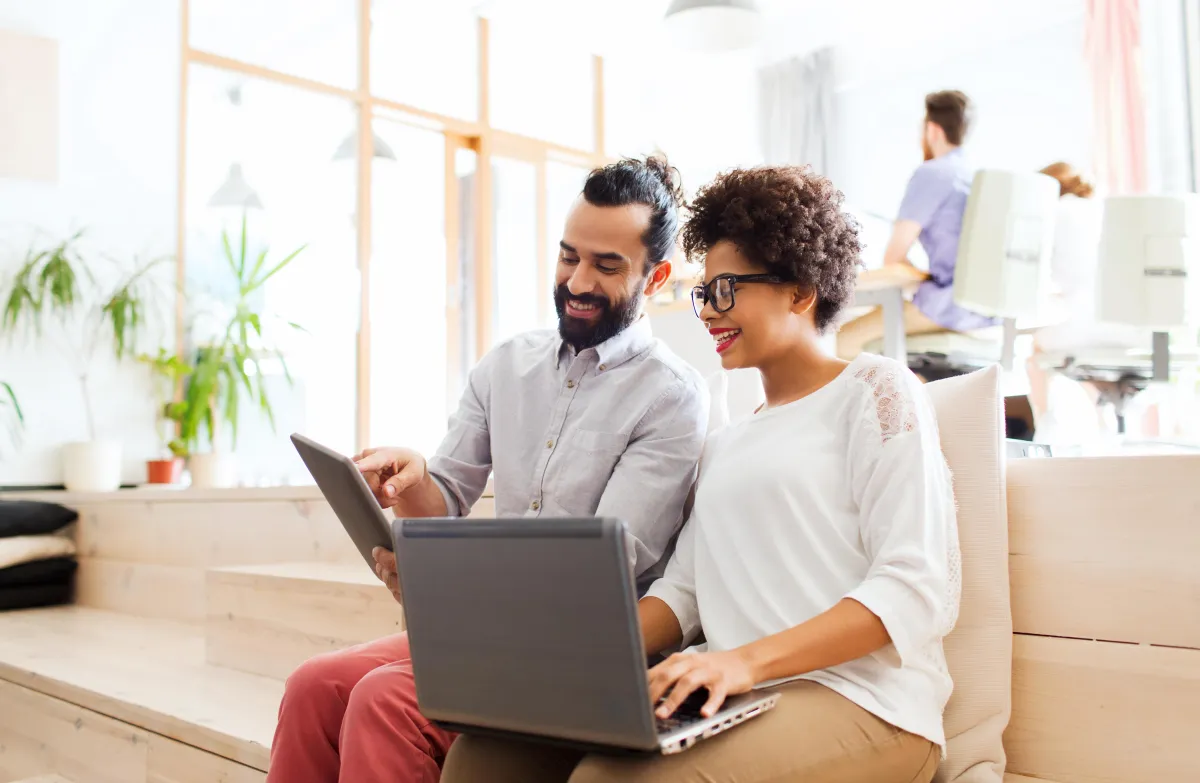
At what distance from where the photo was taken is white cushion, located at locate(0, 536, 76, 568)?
3.36 m

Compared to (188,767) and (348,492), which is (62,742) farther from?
(348,492)

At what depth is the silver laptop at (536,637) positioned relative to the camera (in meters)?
0.88

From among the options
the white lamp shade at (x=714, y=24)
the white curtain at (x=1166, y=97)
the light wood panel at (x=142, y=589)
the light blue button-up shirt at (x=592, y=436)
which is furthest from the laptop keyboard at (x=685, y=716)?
the white curtain at (x=1166, y=97)

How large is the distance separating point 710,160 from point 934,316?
415 centimetres

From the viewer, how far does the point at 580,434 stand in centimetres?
150

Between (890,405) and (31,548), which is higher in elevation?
(890,405)

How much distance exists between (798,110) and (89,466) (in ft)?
14.5

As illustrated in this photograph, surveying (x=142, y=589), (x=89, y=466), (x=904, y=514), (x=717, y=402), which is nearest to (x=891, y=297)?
(x=717, y=402)

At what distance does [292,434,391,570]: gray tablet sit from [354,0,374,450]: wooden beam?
157 inches

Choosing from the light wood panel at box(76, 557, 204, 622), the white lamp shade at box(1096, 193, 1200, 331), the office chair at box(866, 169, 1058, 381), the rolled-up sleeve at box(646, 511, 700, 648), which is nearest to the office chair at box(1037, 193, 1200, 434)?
the white lamp shade at box(1096, 193, 1200, 331)

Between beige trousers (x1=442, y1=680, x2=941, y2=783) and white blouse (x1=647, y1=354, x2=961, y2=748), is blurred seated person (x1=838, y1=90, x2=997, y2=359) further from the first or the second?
beige trousers (x1=442, y1=680, x2=941, y2=783)

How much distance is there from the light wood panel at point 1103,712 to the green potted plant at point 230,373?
378cm

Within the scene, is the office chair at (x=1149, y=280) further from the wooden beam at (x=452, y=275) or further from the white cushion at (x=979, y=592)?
the wooden beam at (x=452, y=275)

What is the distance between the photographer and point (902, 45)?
235 inches
